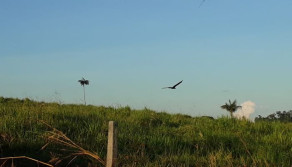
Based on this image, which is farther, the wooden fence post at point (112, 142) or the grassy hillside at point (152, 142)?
the grassy hillside at point (152, 142)

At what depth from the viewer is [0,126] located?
25.1 ft

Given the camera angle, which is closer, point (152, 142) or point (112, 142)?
point (112, 142)

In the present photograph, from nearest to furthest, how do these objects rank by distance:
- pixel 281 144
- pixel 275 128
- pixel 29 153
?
1. pixel 29 153
2. pixel 281 144
3. pixel 275 128

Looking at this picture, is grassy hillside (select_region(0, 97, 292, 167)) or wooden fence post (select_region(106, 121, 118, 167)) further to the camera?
grassy hillside (select_region(0, 97, 292, 167))

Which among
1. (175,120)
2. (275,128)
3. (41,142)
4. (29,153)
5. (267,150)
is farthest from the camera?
(175,120)

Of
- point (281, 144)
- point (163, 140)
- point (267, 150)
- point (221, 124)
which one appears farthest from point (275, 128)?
point (163, 140)

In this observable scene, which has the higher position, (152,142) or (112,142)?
(112,142)

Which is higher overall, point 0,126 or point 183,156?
point 0,126

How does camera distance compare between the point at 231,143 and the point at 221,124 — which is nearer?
the point at 231,143

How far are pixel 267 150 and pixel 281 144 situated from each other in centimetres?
110

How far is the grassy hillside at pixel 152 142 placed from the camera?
6.20 metres

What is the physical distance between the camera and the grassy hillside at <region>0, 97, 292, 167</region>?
→ 6203mm

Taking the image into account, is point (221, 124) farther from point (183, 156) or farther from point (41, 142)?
point (41, 142)

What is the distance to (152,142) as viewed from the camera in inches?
295
